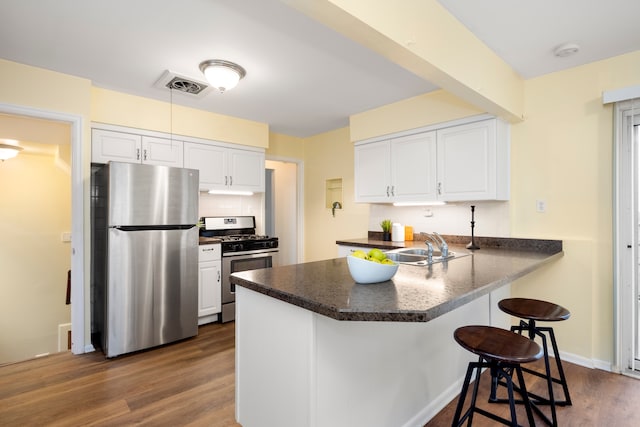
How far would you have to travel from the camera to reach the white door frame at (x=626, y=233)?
2.41 m

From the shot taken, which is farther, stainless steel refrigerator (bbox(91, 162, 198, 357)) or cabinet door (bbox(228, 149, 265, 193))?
cabinet door (bbox(228, 149, 265, 193))

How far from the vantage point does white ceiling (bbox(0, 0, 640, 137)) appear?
190 cm

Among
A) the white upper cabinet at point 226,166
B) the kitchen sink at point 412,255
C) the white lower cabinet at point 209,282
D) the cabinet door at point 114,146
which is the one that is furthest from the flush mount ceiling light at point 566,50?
the cabinet door at point 114,146

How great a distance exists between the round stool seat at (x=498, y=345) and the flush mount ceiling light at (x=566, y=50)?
6.85 ft

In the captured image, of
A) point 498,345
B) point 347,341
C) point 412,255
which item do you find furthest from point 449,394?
point 347,341

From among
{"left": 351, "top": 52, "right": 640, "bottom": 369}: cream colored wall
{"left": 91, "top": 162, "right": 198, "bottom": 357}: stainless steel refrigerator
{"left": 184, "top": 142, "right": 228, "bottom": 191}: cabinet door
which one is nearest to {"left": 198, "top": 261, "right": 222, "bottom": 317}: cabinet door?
{"left": 91, "top": 162, "right": 198, "bottom": 357}: stainless steel refrigerator

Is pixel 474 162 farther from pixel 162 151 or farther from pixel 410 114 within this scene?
pixel 162 151

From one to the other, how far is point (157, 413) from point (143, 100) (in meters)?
2.86

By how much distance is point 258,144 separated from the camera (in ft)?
13.8

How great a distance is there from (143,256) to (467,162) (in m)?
3.06

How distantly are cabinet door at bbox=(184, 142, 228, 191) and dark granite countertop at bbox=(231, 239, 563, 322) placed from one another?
224 cm

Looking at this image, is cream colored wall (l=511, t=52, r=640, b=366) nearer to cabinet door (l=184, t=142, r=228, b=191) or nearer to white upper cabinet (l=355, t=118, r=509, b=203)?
white upper cabinet (l=355, t=118, r=509, b=203)

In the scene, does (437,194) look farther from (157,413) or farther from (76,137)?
(76,137)

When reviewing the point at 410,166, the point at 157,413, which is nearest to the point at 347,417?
the point at 157,413
